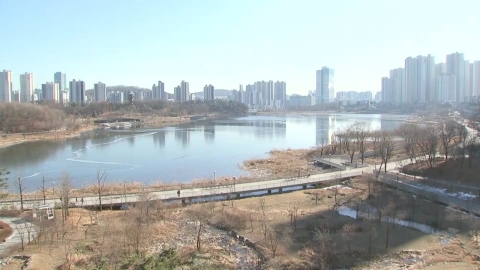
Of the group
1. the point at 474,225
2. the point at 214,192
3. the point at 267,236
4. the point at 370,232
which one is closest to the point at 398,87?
the point at 214,192

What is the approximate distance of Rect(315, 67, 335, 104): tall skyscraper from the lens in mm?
124250

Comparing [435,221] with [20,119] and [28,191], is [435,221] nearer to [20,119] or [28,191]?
[28,191]

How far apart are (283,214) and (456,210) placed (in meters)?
3.80

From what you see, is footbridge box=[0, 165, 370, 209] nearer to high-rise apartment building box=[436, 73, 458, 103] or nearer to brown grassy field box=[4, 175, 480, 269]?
brown grassy field box=[4, 175, 480, 269]

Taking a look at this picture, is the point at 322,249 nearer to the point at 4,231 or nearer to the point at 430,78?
the point at 4,231

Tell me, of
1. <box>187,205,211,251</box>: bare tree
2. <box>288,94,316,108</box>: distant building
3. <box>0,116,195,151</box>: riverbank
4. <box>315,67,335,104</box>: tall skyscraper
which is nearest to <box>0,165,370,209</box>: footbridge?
<box>187,205,211,251</box>: bare tree

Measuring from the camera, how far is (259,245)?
282 inches

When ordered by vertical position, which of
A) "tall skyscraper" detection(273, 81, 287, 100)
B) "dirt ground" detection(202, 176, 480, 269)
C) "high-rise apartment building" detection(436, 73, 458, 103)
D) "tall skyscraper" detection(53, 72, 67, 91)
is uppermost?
"tall skyscraper" detection(53, 72, 67, 91)

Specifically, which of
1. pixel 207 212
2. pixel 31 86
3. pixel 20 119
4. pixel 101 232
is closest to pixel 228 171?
pixel 207 212

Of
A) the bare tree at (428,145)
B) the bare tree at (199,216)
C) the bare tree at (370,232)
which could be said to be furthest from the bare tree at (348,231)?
the bare tree at (428,145)

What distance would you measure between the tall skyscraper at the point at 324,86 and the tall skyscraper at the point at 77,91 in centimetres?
7140

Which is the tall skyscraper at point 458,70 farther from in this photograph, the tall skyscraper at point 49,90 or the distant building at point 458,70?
the tall skyscraper at point 49,90

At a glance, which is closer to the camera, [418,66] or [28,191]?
[28,191]

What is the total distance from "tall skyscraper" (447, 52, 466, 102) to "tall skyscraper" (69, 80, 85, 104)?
61401 millimetres
